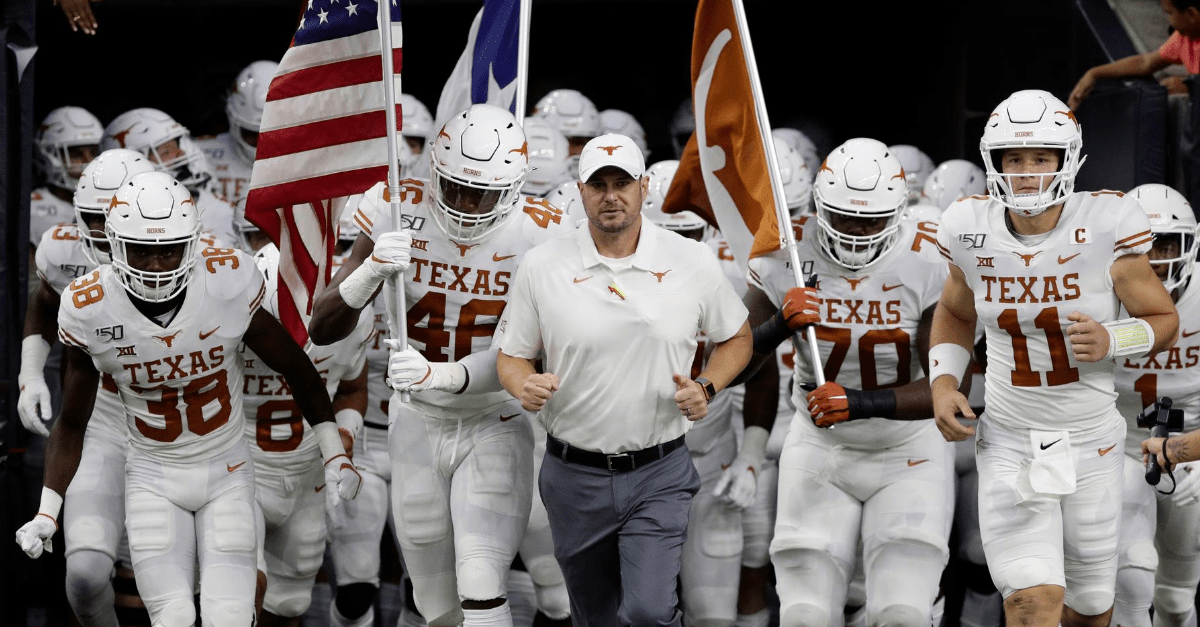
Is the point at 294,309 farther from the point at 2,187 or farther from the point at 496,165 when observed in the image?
the point at 2,187

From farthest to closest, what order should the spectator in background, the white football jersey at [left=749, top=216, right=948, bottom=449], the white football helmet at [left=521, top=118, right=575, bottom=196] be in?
the white football helmet at [left=521, top=118, right=575, bottom=196], the spectator in background, the white football jersey at [left=749, top=216, right=948, bottom=449]

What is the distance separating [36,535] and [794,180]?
12.8 feet

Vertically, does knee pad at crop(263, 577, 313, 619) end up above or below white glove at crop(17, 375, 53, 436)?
below

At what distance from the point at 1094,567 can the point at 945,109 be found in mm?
5884

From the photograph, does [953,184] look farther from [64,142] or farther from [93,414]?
[64,142]

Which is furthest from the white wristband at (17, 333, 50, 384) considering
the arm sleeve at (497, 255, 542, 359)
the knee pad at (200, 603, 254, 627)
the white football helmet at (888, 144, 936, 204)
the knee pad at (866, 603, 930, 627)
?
the white football helmet at (888, 144, 936, 204)

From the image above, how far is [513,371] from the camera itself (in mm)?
5602

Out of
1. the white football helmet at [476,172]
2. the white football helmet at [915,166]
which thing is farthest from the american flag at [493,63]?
the white football helmet at [915,166]

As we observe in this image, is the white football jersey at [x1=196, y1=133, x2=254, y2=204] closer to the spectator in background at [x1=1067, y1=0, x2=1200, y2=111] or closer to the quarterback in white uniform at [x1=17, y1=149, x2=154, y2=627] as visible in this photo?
the quarterback in white uniform at [x1=17, y1=149, x2=154, y2=627]

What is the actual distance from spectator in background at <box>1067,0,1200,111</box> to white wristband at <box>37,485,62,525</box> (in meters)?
5.37

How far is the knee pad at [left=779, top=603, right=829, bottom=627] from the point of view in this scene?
19.9ft

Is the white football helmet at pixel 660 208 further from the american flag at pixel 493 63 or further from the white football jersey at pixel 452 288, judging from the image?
the white football jersey at pixel 452 288

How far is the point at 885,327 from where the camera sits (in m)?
6.27

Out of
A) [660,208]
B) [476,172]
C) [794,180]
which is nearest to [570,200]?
[660,208]
